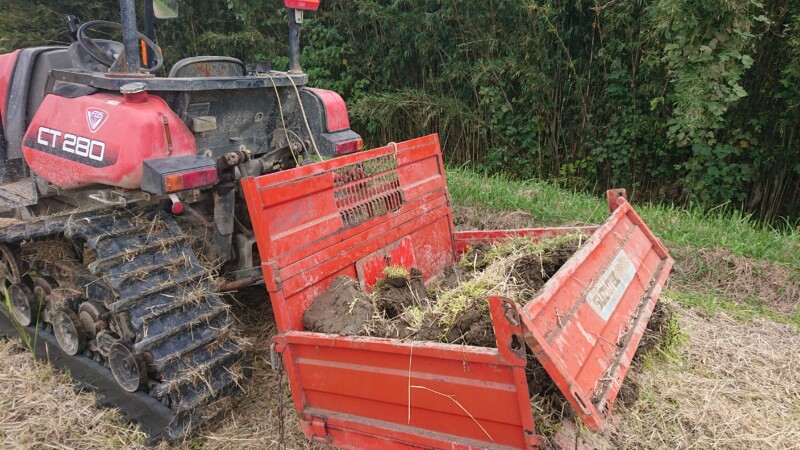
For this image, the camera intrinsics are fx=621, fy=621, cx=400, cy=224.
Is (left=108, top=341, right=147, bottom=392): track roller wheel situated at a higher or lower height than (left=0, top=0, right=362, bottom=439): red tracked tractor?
lower

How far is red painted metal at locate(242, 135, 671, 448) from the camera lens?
196 cm

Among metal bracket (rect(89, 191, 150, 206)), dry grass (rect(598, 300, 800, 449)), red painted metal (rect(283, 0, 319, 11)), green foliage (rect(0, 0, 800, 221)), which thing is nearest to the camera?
dry grass (rect(598, 300, 800, 449))

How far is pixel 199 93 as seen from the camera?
3105 millimetres

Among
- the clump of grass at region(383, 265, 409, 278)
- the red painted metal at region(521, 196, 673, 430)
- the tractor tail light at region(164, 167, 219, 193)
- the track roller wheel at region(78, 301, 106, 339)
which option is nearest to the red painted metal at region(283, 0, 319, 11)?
the tractor tail light at region(164, 167, 219, 193)

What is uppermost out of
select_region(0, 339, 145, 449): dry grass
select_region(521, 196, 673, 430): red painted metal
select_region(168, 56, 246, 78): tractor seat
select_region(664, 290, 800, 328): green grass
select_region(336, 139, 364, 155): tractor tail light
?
select_region(168, 56, 246, 78): tractor seat

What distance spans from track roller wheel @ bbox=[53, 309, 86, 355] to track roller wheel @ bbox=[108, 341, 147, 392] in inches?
13.0

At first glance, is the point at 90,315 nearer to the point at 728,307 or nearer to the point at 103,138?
the point at 103,138

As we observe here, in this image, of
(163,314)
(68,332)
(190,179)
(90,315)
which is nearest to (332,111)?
(190,179)

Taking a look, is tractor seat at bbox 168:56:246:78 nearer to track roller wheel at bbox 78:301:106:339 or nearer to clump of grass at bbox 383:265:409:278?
track roller wheel at bbox 78:301:106:339

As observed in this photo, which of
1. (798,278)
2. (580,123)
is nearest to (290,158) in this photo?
(798,278)

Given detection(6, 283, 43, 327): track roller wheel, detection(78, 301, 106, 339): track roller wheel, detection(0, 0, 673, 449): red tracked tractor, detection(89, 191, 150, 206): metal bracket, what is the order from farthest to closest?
detection(6, 283, 43, 327): track roller wheel → detection(78, 301, 106, 339): track roller wheel → detection(89, 191, 150, 206): metal bracket → detection(0, 0, 673, 449): red tracked tractor

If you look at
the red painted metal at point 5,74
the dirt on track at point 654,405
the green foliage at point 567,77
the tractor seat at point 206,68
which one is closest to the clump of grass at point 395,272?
the dirt on track at point 654,405

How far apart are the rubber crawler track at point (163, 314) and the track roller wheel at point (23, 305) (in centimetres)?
74

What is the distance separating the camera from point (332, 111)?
3.69 meters
